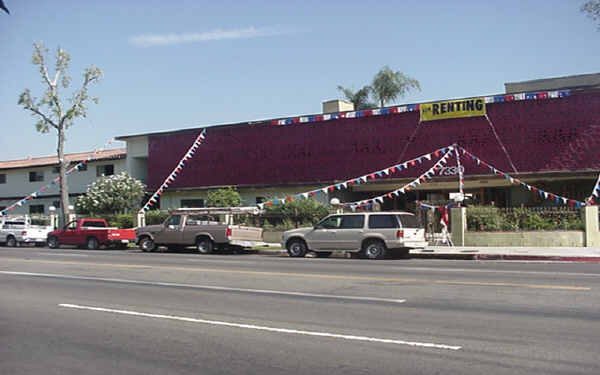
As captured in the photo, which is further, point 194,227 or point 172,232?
point 172,232

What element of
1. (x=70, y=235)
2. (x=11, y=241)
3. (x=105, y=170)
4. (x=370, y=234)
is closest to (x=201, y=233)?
(x=370, y=234)

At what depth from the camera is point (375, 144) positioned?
3212cm

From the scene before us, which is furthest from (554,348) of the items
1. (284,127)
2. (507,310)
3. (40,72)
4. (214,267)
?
(40,72)

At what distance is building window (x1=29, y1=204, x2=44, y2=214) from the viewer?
45500 mm

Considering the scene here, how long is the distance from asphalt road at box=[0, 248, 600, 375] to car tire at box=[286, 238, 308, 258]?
757 centimetres

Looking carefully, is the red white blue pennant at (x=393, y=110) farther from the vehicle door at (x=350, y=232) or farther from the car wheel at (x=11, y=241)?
the car wheel at (x=11, y=241)

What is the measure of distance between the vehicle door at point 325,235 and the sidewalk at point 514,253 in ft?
9.90

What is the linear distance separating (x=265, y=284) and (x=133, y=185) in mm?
26714

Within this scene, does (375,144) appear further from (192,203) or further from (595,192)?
(192,203)

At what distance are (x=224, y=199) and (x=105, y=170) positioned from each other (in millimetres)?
15114

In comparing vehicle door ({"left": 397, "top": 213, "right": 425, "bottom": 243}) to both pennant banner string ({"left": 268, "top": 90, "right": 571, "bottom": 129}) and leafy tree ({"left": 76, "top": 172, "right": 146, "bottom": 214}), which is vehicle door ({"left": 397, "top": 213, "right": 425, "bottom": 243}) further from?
leafy tree ({"left": 76, "top": 172, "right": 146, "bottom": 214})

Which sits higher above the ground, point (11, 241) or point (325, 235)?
point (325, 235)

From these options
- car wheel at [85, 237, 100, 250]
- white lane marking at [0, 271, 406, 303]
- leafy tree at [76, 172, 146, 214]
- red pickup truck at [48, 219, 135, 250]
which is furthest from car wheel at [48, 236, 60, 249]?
white lane marking at [0, 271, 406, 303]

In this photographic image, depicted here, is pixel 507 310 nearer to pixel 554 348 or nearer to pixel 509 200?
pixel 554 348
